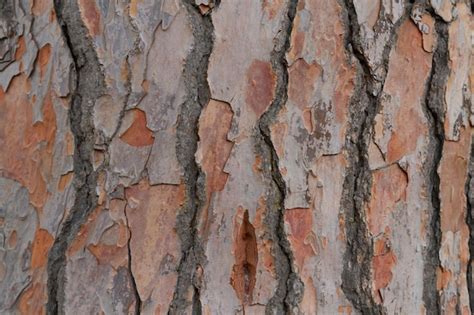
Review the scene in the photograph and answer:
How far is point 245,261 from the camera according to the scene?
100 centimetres

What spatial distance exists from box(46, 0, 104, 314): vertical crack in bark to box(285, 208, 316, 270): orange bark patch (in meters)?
0.24


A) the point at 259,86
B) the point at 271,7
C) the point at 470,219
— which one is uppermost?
the point at 271,7

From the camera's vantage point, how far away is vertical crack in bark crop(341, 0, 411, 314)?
104 cm

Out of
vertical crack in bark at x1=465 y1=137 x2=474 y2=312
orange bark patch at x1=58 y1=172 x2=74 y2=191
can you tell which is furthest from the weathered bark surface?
vertical crack in bark at x1=465 y1=137 x2=474 y2=312

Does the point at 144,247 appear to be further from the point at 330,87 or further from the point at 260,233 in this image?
the point at 330,87

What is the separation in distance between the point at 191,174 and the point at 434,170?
33 cm

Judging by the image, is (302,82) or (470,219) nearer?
(302,82)

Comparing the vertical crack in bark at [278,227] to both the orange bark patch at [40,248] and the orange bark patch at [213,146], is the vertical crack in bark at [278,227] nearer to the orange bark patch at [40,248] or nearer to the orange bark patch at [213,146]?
the orange bark patch at [213,146]

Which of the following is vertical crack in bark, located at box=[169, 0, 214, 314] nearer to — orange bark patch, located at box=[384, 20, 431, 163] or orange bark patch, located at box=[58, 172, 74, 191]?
orange bark patch, located at box=[58, 172, 74, 191]

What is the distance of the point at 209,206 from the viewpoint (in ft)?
3.26

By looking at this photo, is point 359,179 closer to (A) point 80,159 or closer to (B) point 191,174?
(B) point 191,174

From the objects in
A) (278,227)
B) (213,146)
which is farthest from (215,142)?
(278,227)

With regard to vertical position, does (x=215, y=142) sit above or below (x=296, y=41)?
below

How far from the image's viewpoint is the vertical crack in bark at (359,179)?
1041 millimetres
